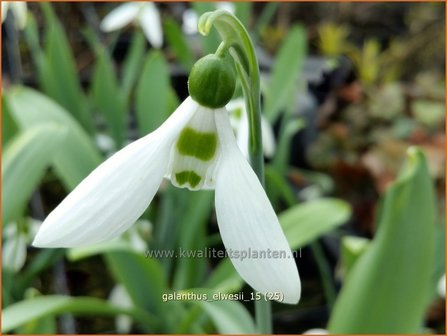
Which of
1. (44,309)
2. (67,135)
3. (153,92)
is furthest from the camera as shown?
(153,92)

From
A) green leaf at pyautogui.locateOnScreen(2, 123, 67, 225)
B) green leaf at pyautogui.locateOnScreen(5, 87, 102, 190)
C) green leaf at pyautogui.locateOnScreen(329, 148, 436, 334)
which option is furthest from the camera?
green leaf at pyautogui.locateOnScreen(5, 87, 102, 190)

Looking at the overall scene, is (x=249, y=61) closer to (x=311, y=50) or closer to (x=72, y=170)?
(x=72, y=170)

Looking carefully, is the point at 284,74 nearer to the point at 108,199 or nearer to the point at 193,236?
the point at 193,236

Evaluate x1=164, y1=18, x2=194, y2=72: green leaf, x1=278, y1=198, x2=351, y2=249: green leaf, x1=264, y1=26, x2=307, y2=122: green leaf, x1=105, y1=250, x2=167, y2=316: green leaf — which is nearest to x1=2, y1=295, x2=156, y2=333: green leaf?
x1=105, y1=250, x2=167, y2=316: green leaf

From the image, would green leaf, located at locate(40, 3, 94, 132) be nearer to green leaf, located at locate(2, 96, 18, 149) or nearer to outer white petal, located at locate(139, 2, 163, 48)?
outer white petal, located at locate(139, 2, 163, 48)

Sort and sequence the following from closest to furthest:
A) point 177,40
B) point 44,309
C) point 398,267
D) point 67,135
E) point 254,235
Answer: point 254,235, point 398,267, point 44,309, point 67,135, point 177,40

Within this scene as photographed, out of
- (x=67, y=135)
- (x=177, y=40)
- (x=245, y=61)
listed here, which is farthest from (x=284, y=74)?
(x=245, y=61)

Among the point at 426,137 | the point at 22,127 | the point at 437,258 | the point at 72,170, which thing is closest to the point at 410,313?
the point at 437,258
